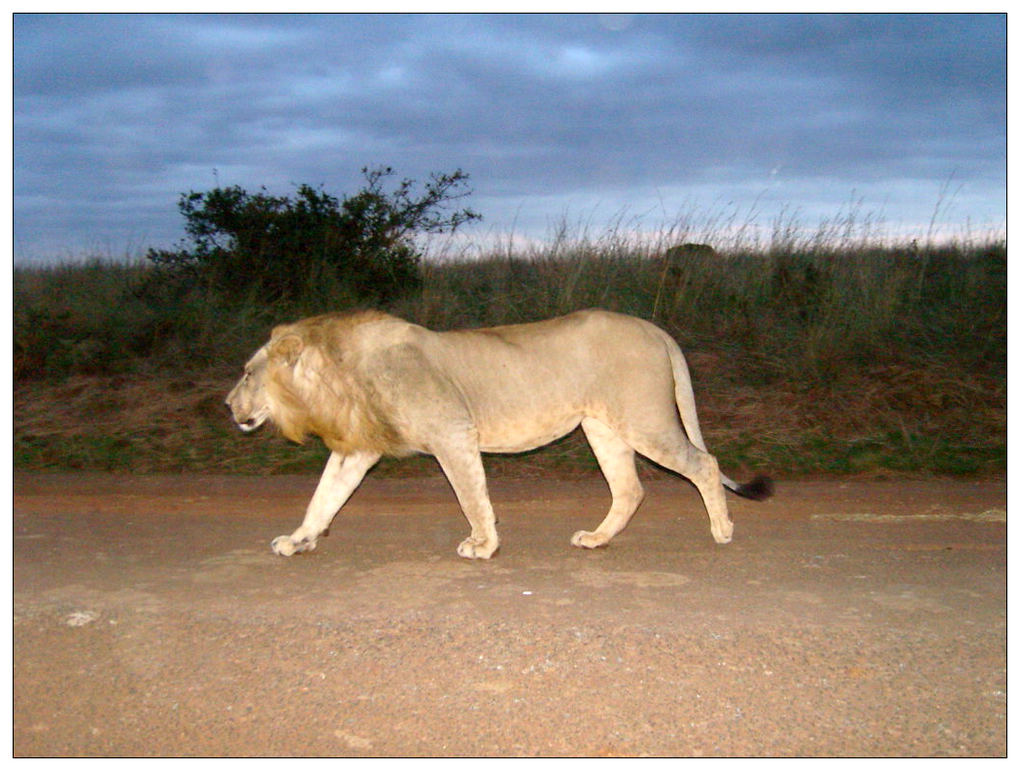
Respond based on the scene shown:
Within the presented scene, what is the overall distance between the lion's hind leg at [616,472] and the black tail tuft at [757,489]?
66 cm

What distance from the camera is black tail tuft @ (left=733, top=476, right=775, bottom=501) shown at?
647cm

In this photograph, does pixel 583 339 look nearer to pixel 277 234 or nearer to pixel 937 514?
pixel 937 514

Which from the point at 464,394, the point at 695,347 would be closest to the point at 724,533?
the point at 464,394

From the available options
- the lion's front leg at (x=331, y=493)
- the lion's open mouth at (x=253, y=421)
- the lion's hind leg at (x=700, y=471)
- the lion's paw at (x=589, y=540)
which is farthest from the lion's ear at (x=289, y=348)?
the lion's hind leg at (x=700, y=471)

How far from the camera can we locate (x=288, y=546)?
5.91 meters

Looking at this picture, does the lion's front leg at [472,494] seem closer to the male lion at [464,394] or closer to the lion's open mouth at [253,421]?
the male lion at [464,394]

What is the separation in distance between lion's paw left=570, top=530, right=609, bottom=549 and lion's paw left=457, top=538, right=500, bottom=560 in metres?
0.59

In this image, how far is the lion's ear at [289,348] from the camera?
19.9 ft

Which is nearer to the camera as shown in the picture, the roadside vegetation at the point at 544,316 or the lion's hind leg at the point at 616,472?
the lion's hind leg at the point at 616,472

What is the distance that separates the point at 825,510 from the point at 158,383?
772 centimetres

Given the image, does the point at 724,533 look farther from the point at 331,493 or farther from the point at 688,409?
the point at 331,493

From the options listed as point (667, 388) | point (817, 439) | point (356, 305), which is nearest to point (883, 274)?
point (817, 439)

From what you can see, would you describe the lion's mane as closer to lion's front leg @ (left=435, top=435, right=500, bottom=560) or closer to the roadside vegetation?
lion's front leg @ (left=435, top=435, right=500, bottom=560)

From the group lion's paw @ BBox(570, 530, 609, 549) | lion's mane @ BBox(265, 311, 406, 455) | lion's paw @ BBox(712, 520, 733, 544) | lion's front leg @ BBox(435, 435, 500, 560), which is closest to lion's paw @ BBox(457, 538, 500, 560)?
lion's front leg @ BBox(435, 435, 500, 560)
